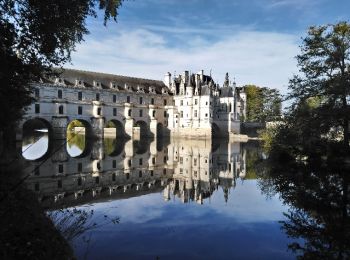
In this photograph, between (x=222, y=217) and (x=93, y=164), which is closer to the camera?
(x=222, y=217)

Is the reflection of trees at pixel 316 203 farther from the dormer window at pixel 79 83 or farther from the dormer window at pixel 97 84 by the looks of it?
the dormer window at pixel 97 84

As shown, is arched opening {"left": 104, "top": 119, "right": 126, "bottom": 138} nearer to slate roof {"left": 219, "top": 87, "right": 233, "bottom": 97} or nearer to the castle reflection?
slate roof {"left": 219, "top": 87, "right": 233, "bottom": 97}

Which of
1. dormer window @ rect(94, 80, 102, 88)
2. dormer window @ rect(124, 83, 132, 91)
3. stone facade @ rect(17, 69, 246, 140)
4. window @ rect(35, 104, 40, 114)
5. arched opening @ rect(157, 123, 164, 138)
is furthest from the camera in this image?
arched opening @ rect(157, 123, 164, 138)

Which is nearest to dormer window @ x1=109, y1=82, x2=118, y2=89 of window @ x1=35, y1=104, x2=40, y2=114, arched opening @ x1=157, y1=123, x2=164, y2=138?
arched opening @ x1=157, y1=123, x2=164, y2=138

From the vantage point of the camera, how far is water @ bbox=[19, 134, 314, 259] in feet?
29.5

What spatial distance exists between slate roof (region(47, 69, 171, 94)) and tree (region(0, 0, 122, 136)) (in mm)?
36162

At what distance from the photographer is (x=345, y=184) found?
16312 mm

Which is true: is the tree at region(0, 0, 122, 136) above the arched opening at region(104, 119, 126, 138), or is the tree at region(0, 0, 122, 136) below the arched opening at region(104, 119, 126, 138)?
above

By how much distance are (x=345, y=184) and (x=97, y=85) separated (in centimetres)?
4544

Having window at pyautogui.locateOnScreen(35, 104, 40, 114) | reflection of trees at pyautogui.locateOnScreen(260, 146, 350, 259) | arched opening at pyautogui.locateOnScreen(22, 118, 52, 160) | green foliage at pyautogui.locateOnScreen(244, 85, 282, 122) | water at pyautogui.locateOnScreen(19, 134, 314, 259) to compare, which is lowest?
water at pyautogui.locateOnScreen(19, 134, 314, 259)

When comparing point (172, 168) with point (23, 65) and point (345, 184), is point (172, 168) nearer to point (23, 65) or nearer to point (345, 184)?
point (345, 184)

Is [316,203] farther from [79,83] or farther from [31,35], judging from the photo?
[79,83]

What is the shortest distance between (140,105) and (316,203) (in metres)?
50.1

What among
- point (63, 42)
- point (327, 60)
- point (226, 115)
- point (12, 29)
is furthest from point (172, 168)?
point (226, 115)
